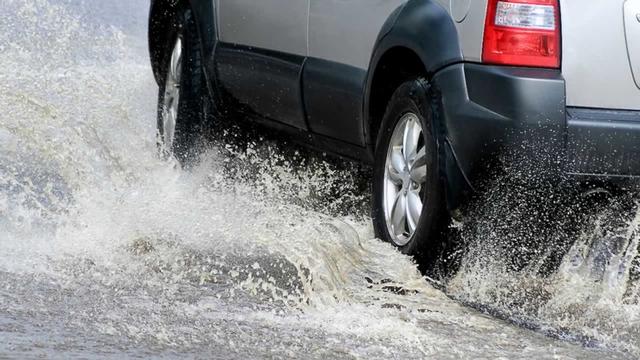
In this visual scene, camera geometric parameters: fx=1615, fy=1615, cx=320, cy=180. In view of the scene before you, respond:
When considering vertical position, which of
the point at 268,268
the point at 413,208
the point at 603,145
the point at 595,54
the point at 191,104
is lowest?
the point at 268,268

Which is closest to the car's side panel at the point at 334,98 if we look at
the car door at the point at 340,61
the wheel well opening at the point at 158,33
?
the car door at the point at 340,61

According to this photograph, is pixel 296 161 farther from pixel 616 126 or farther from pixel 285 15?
pixel 616 126

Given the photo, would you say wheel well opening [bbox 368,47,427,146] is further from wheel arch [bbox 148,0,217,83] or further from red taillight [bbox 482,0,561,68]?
wheel arch [bbox 148,0,217,83]

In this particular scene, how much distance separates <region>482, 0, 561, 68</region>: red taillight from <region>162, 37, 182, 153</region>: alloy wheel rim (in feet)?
10.9

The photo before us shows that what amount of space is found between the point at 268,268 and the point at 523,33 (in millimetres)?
1426

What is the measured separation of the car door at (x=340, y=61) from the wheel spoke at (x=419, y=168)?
0.48 meters

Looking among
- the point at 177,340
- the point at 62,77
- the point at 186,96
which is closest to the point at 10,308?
the point at 177,340

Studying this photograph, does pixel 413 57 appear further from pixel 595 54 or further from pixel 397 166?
pixel 595 54

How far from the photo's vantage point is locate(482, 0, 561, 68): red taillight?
5461 mm

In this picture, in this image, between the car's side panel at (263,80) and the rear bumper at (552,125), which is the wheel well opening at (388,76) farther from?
the car's side panel at (263,80)

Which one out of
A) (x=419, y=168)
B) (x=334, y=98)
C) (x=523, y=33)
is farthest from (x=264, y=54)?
(x=523, y=33)

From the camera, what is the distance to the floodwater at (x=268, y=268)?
4.84m

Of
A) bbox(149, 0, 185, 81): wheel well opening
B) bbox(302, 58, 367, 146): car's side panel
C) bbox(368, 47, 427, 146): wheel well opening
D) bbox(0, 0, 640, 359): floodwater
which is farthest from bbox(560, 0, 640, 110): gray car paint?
bbox(149, 0, 185, 81): wheel well opening

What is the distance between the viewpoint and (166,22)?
30.2 ft
